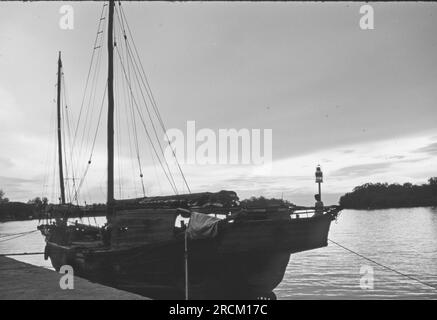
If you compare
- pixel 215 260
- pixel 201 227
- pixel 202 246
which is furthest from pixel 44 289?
pixel 215 260

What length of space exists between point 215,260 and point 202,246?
2.57 feet

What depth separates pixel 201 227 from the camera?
15.3 meters

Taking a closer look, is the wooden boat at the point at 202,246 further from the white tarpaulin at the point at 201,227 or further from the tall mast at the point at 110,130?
the tall mast at the point at 110,130

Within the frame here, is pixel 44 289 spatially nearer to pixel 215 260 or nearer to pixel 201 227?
pixel 201 227

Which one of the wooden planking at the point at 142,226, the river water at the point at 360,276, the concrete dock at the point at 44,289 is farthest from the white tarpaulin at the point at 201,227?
the concrete dock at the point at 44,289

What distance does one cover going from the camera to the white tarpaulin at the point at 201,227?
49.5 ft

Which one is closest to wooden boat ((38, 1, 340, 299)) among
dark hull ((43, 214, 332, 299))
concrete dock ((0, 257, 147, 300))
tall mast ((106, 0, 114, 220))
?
dark hull ((43, 214, 332, 299))

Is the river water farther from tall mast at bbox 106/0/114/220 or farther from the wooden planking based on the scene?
tall mast at bbox 106/0/114/220

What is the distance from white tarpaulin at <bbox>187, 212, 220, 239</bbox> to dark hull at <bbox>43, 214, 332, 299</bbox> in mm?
329

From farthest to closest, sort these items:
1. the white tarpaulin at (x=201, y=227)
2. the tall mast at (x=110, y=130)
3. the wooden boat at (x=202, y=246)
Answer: the tall mast at (x=110, y=130) < the wooden boat at (x=202, y=246) < the white tarpaulin at (x=201, y=227)

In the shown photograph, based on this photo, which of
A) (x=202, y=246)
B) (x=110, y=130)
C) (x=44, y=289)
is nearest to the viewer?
(x=44, y=289)
